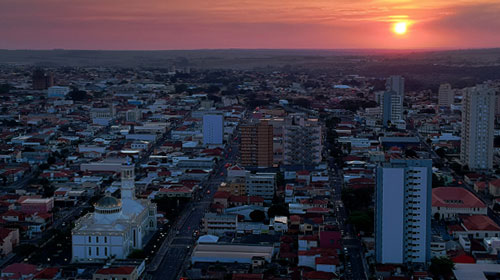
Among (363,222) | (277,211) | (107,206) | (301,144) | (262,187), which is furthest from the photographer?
(301,144)

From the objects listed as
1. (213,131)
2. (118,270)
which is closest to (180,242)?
(118,270)

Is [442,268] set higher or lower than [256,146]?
lower

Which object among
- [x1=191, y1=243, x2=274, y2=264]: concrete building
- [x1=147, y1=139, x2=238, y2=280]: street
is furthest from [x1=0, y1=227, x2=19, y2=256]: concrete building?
[x1=191, y1=243, x2=274, y2=264]: concrete building

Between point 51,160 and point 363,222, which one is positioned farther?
point 51,160

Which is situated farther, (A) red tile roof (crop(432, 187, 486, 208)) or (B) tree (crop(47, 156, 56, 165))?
(B) tree (crop(47, 156, 56, 165))

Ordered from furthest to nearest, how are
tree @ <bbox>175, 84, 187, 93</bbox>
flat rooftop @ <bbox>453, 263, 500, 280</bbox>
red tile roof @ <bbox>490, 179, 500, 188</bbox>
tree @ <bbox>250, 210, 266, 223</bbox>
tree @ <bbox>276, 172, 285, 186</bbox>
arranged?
tree @ <bbox>175, 84, 187, 93</bbox> → tree @ <bbox>276, 172, 285, 186</bbox> → red tile roof @ <bbox>490, 179, 500, 188</bbox> → tree @ <bbox>250, 210, 266, 223</bbox> → flat rooftop @ <bbox>453, 263, 500, 280</bbox>

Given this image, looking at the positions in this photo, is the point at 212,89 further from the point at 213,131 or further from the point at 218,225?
the point at 218,225

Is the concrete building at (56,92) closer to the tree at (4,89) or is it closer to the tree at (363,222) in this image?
the tree at (4,89)

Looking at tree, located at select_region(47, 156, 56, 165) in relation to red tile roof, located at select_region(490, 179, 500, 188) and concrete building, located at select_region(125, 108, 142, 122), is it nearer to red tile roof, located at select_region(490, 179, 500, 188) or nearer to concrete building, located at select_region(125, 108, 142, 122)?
concrete building, located at select_region(125, 108, 142, 122)
